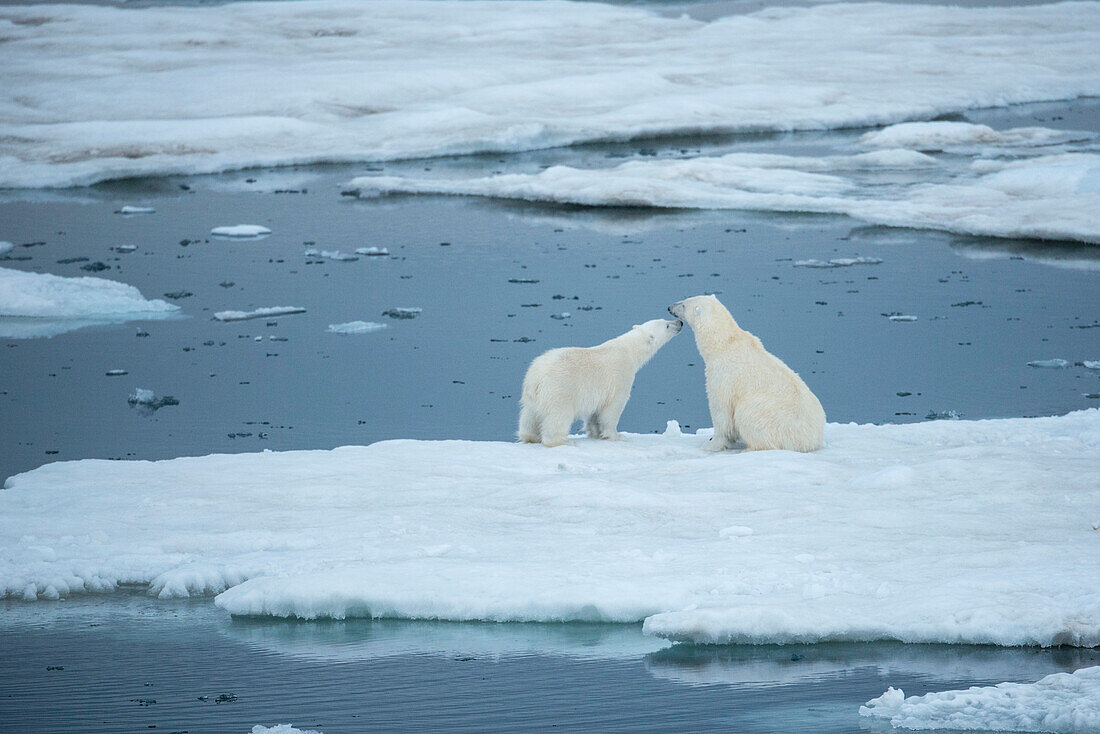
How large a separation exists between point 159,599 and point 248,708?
0.99 m

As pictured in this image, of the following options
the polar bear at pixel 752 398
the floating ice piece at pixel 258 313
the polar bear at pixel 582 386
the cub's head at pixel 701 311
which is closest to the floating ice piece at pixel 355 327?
the floating ice piece at pixel 258 313

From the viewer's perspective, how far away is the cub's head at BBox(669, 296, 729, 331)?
645cm

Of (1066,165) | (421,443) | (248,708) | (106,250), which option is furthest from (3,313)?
(1066,165)

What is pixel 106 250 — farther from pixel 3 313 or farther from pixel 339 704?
pixel 339 704

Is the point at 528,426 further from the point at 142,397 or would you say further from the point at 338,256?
the point at 338,256

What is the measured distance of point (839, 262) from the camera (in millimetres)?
11773

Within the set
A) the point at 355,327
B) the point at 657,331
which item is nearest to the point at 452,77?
the point at 355,327

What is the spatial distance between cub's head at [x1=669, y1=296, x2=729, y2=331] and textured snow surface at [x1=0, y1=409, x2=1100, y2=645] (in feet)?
2.23

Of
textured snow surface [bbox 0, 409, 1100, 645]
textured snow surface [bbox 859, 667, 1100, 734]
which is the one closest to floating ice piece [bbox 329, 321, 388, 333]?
textured snow surface [bbox 0, 409, 1100, 645]

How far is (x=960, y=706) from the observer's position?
347cm

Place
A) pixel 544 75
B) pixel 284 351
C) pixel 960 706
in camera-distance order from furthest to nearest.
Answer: pixel 544 75 < pixel 284 351 < pixel 960 706

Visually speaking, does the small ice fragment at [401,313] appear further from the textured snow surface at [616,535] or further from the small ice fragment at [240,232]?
the textured snow surface at [616,535]

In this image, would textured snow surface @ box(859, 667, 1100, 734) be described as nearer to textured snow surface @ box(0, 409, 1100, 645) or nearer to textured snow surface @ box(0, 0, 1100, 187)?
textured snow surface @ box(0, 409, 1100, 645)

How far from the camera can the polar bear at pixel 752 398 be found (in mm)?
6055
